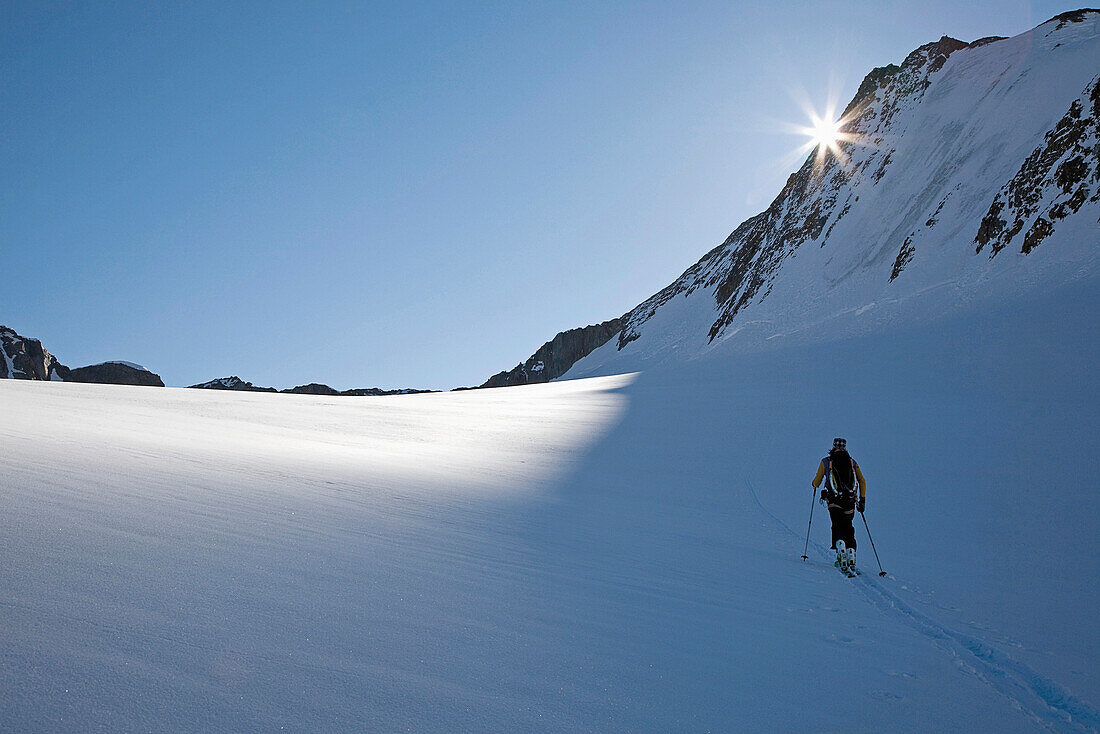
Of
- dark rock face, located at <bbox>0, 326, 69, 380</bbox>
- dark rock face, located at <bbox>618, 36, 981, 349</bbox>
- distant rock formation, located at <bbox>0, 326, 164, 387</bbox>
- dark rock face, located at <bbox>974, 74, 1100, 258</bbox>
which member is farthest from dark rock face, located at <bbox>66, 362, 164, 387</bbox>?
dark rock face, located at <bbox>974, 74, 1100, 258</bbox>

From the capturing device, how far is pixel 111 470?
565 cm

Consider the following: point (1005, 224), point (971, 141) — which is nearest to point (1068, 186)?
point (1005, 224)

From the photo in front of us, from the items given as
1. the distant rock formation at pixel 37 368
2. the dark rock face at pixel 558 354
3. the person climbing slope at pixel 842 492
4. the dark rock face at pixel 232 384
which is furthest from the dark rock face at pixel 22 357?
the person climbing slope at pixel 842 492

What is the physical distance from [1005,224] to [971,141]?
15.3 metres

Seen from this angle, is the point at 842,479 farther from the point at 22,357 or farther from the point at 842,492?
the point at 22,357

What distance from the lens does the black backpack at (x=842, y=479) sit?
22.8 feet

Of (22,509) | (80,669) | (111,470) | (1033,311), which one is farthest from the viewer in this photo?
(1033,311)

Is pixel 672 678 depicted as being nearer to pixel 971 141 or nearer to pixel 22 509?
pixel 22 509

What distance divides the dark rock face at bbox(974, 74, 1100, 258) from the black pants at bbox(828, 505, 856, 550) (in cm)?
2376

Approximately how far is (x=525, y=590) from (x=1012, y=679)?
3118 millimetres

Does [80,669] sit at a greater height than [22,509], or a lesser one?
lesser

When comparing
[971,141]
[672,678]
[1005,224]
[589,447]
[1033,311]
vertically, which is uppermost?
[971,141]

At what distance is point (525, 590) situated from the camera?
152 inches

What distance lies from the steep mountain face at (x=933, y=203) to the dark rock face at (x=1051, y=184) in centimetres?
7
